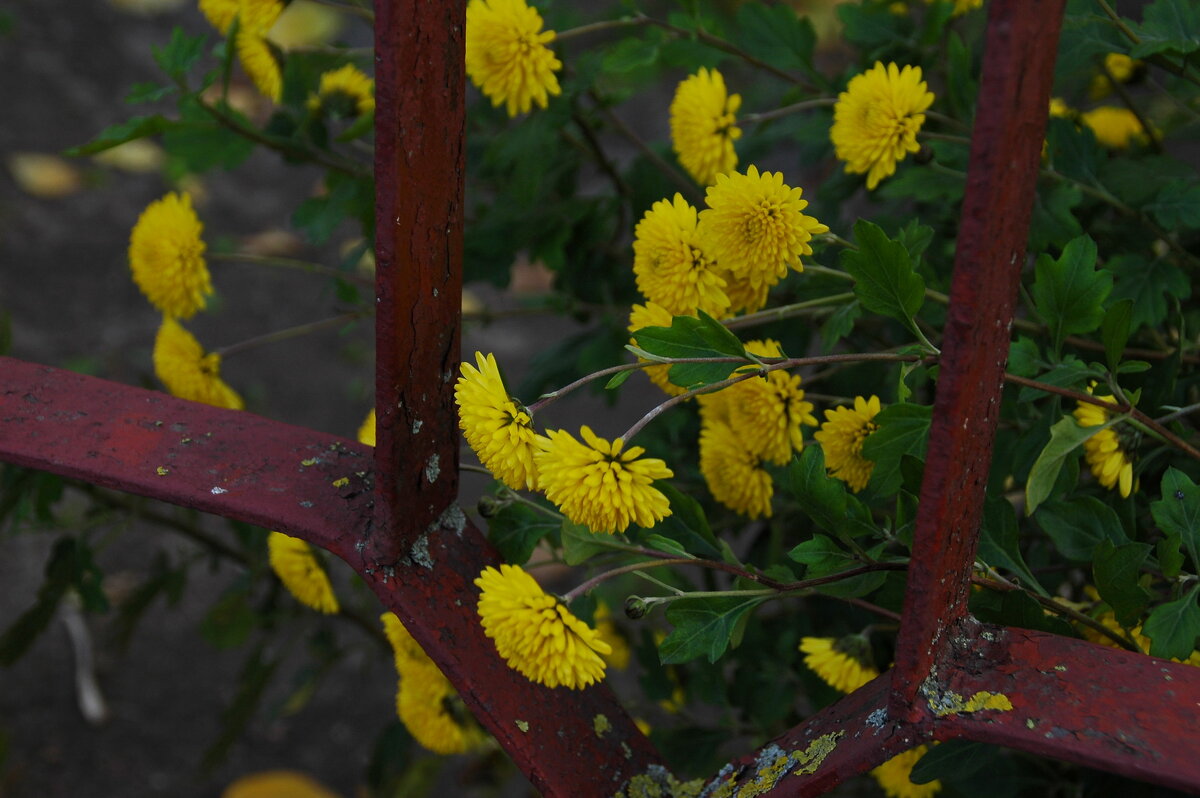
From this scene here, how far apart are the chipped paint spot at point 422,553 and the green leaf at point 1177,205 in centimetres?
69

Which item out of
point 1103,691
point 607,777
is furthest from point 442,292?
point 1103,691

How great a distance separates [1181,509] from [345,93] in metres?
1.00

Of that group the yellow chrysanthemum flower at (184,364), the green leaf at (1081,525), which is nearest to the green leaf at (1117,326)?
the green leaf at (1081,525)

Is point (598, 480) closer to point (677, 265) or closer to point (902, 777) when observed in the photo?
point (677, 265)

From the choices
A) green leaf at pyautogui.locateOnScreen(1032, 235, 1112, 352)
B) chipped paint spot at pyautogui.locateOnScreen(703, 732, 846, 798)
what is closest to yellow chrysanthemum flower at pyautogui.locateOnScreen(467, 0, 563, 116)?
green leaf at pyautogui.locateOnScreen(1032, 235, 1112, 352)

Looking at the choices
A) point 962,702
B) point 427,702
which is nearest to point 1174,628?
point 962,702

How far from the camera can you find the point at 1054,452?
0.77m

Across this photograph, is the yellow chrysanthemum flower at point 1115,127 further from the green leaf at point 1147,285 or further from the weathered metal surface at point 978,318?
the weathered metal surface at point 978,318

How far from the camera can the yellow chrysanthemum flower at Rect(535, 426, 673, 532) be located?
72 cm

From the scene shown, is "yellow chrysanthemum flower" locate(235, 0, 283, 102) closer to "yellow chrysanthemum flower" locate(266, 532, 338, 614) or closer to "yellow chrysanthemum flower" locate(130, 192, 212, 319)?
"yellow chrysanthemum flower" locate(130, 192, 212, 319)

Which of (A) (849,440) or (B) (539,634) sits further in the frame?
(A) (849,440)

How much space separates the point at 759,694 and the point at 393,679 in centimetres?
145

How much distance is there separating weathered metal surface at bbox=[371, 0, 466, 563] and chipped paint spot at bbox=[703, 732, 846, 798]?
0.29 meters

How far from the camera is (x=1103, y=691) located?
0.69 m
